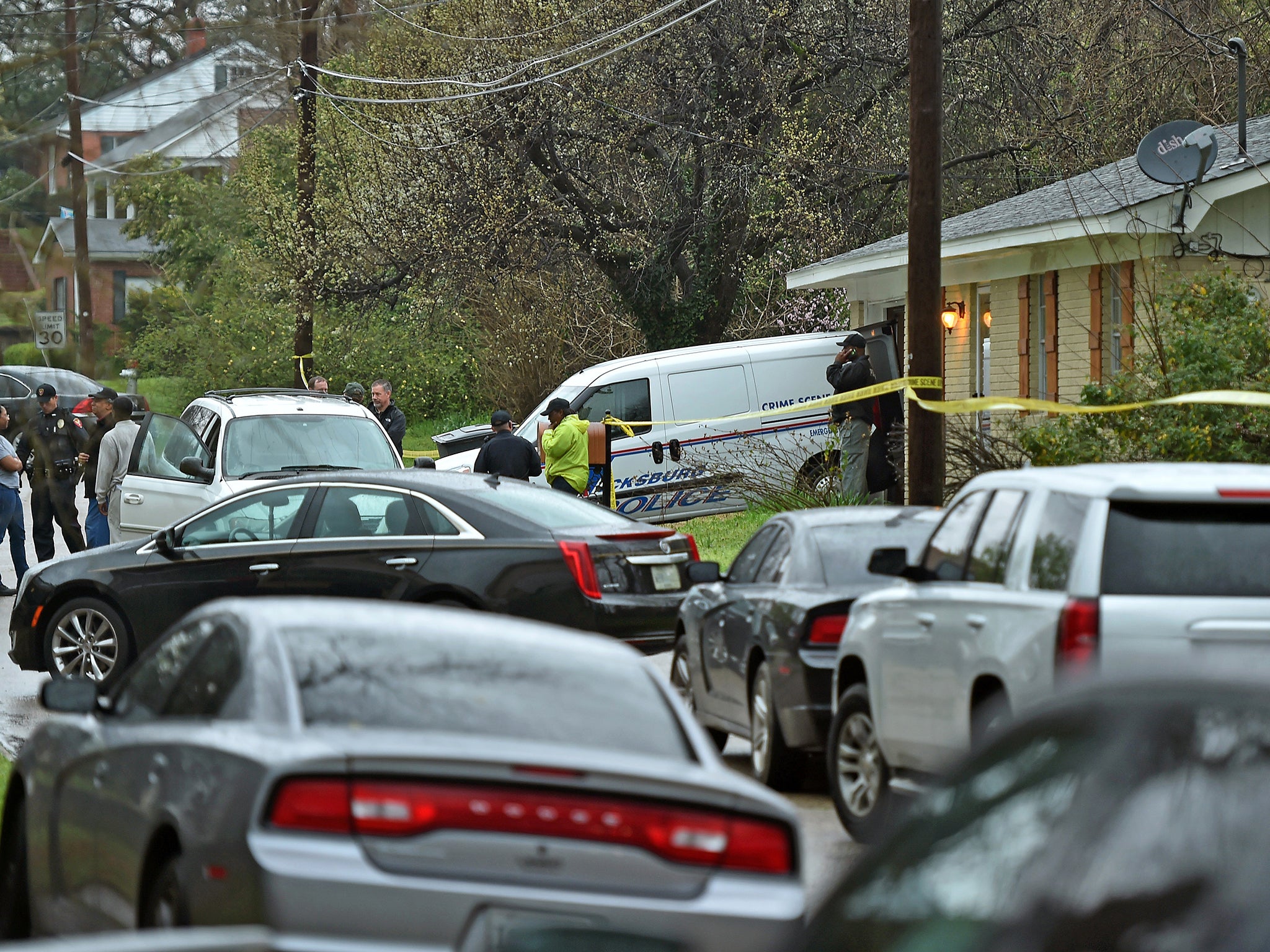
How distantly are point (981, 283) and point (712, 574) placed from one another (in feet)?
43.3

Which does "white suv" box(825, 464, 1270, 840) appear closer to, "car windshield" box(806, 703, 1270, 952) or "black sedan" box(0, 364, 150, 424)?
"car windshield" box(806, 703, 1270, 952)

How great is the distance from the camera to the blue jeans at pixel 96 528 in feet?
61.5

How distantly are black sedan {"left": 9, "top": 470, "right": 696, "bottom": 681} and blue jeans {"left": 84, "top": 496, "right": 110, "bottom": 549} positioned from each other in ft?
19.6

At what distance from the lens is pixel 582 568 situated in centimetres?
1176

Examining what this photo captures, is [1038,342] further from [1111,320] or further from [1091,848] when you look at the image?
[1091,848]

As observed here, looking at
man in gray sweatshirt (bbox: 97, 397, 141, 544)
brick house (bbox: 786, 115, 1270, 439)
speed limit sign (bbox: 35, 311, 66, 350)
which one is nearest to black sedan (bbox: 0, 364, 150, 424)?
speed limit sign (bbox: 35, 311, 66, 350)

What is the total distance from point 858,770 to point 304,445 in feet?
34.2

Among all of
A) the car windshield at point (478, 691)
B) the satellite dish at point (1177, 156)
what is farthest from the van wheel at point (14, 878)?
the satellite dish at point (1177, 156)

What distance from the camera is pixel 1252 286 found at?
1543 centimetres

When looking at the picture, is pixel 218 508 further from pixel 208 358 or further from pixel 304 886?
pixel 208 358

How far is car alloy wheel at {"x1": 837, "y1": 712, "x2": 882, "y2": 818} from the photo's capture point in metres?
8.00

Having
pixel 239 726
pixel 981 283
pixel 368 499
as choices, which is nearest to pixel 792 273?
pixel 981 283

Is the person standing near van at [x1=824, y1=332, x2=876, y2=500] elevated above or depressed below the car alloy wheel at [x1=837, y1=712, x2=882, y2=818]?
above

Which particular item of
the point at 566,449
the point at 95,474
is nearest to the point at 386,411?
the point at 566,449
